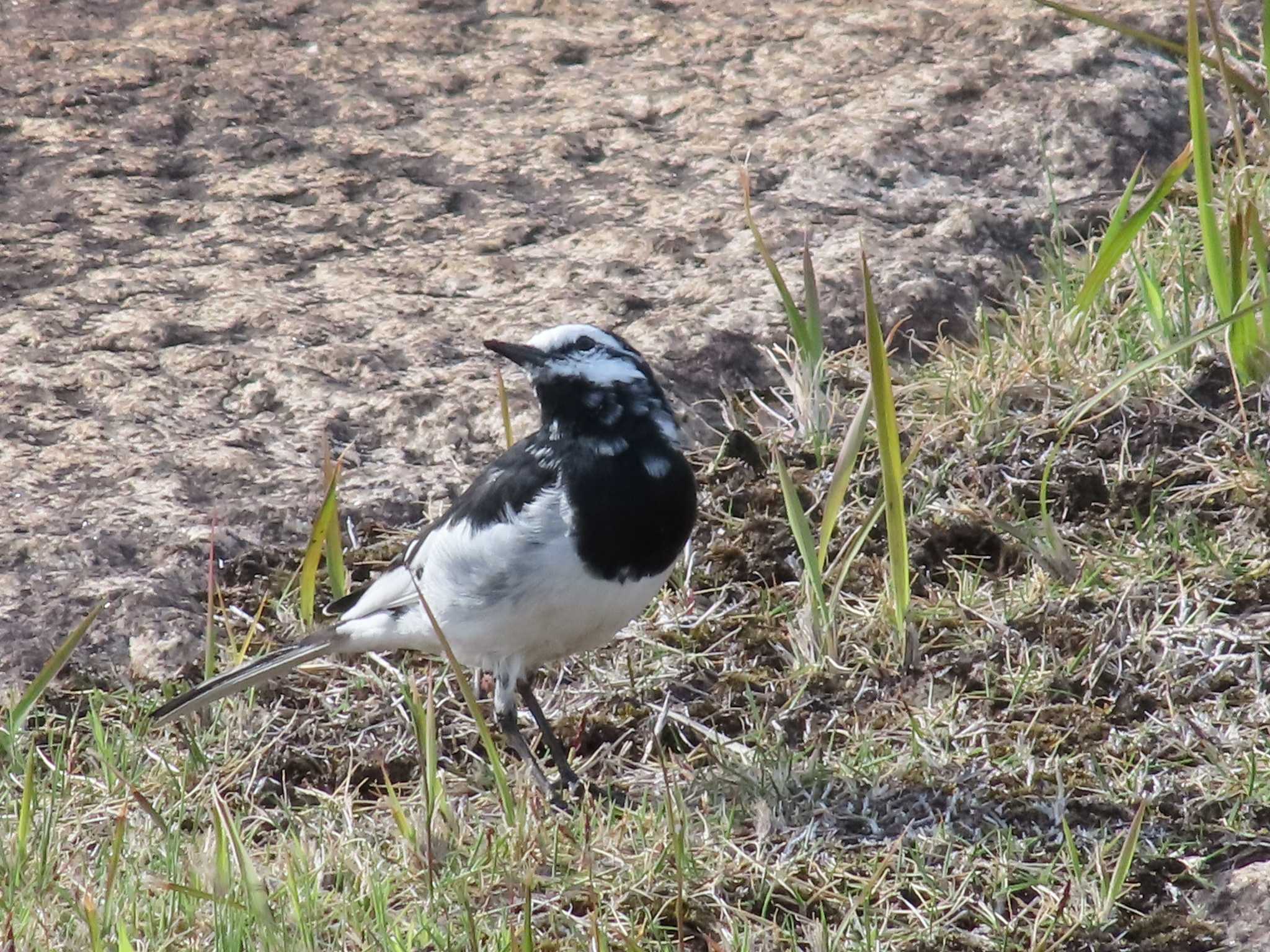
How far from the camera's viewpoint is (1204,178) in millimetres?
3963

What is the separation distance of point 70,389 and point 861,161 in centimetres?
277

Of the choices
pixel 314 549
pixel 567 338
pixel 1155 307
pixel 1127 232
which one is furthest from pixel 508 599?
→ pixel 1155 307

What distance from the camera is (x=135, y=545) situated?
4496mm

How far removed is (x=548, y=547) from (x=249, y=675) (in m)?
0.85

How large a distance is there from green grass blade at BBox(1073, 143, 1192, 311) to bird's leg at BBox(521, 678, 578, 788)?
1791 mm

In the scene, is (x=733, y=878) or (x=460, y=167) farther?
(x=460, y=167)

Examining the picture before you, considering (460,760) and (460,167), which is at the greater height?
(460,167)

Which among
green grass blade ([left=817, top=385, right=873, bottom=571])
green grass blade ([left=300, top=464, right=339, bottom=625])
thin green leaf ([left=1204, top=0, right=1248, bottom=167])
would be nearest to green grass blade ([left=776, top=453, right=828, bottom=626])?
green grass blade ([left=817, top=385, right=873, bottom=571])

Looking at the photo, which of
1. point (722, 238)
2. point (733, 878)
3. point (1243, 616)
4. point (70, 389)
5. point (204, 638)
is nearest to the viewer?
point (733, 878)

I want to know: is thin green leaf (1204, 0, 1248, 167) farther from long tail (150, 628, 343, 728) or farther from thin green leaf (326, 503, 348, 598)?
long tail (150, 628, 343, 728)

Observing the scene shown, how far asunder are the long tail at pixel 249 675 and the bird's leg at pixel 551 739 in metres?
0.48

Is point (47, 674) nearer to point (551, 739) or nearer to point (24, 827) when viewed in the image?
point (24, 827)

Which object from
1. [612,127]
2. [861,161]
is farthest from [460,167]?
[861,161]

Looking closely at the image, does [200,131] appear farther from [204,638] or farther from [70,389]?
[204,638]
